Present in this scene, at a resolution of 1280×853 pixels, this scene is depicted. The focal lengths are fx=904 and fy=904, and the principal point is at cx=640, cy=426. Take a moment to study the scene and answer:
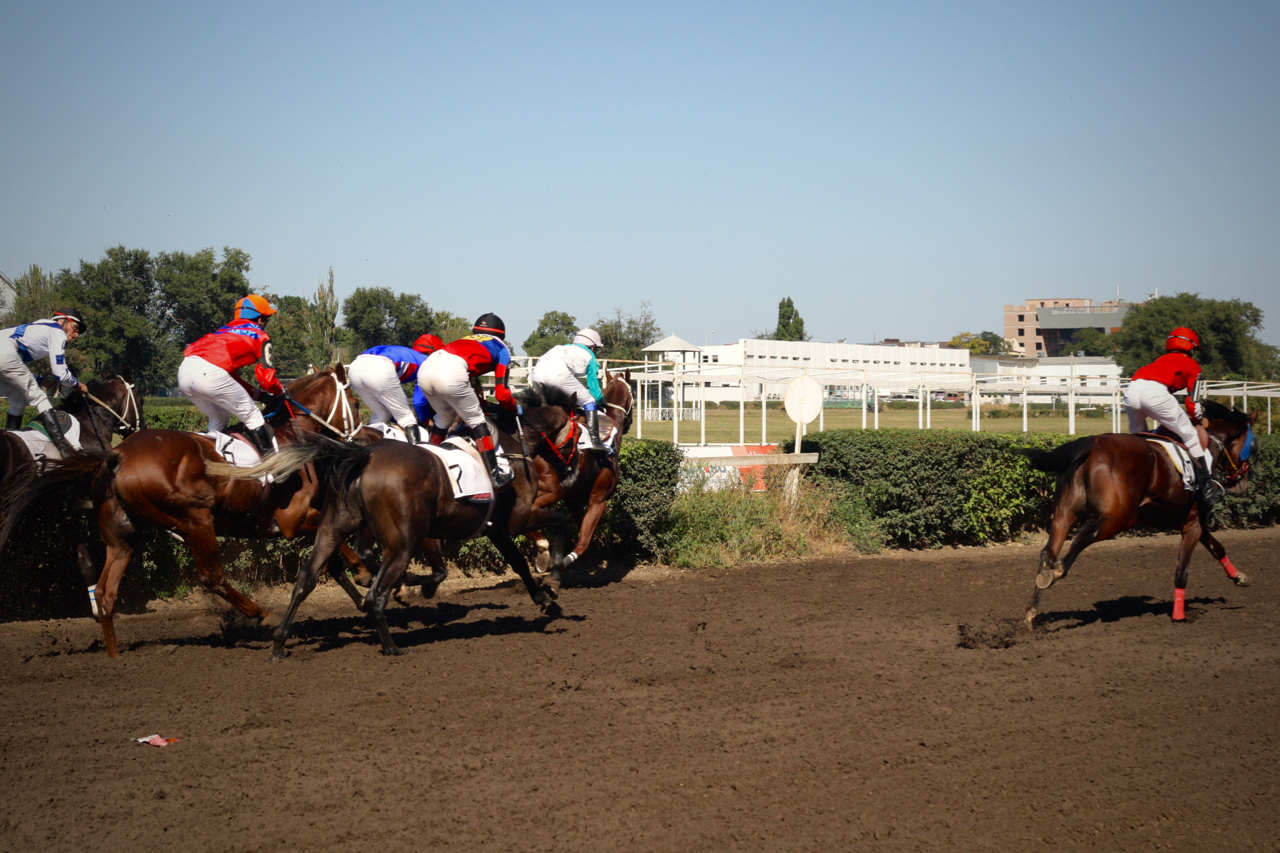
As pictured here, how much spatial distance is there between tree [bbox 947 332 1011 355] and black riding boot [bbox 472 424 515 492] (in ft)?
385

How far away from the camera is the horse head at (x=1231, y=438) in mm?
8148

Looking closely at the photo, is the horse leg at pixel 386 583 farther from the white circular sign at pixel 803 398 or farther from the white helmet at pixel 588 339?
the white circular sign at pixel 803 398

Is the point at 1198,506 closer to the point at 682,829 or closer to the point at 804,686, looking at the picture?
the point at 804,686

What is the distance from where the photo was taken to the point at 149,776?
4059mm

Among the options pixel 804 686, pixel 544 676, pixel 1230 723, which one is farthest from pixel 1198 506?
pixel 544 676

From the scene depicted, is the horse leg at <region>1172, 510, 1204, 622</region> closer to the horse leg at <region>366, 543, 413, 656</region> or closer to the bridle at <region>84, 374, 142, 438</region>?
the horse leg at <region>366, 543, 413, 656</region>

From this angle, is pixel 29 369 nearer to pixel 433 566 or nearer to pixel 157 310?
pixel 433 566

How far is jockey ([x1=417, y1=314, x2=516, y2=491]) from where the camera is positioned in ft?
21.7

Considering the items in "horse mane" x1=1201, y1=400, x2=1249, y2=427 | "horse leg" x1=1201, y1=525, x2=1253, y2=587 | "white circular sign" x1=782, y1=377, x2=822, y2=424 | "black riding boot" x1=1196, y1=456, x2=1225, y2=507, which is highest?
"white circular sign" x1=782, y1=377, x2=822, y2=424

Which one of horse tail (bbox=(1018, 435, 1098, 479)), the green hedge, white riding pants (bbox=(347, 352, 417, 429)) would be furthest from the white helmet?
horse tail (bbox=(1018, 435, 1098, 479))

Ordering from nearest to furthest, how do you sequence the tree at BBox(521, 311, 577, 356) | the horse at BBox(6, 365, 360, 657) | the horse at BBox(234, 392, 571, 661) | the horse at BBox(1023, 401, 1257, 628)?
1. the horse at BBox(234, 392, 571, 661)
2. the horse at BBox(6, 365, 360, 657)
3. the horse at BBox(1023, 401, 1257, 628)
4. the tree at BBox(521, 311, 577, 356)

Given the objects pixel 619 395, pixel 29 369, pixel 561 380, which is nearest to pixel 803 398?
pixel 619 395

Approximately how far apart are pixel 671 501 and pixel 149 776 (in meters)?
6.54

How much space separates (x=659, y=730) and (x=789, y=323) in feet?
273
